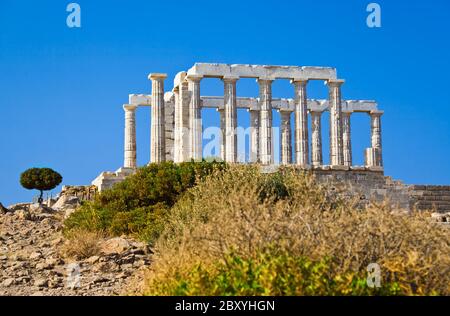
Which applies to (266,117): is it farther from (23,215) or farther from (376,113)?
(23,215)

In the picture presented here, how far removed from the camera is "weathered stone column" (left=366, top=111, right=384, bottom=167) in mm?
47188

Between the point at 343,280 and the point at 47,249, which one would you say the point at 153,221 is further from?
the point at 343,280

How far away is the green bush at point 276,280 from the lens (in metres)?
9.14

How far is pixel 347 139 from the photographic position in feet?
147

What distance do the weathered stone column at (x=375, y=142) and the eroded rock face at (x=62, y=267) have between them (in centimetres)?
2789

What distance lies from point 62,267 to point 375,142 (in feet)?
110

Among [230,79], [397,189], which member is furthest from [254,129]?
A: [397,189]

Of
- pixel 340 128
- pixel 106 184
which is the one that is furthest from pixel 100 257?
pixel 340 128

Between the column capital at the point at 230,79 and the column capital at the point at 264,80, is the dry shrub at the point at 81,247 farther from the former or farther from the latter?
the column capital at the point at 264,80

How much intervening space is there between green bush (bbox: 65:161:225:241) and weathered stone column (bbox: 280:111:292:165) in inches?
876

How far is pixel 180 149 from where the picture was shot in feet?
127

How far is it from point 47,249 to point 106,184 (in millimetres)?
14787

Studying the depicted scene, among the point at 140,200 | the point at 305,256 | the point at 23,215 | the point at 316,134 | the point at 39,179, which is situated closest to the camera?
the point at 305,256
